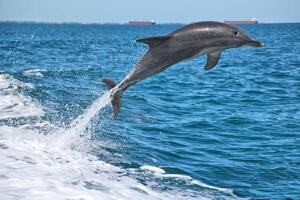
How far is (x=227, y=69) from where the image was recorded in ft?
108

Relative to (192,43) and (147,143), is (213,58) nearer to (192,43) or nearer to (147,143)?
(192,43)

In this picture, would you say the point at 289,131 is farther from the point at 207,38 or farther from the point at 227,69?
the point at 227,69

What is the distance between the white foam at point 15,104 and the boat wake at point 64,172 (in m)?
1.02

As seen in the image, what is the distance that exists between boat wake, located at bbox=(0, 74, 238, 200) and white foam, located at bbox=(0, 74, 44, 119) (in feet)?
3.35

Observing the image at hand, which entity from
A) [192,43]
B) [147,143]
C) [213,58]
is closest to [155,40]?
[192,43]

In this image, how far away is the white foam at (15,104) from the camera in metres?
13.0

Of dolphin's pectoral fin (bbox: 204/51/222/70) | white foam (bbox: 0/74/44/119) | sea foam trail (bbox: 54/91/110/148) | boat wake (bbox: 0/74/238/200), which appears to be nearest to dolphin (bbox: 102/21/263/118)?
dolphin's pectoral fin (bbox: 204/51/222/70)

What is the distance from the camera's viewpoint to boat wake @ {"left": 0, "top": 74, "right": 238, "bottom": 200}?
7.55m

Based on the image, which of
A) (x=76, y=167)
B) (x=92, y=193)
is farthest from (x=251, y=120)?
(x=92, y=193)

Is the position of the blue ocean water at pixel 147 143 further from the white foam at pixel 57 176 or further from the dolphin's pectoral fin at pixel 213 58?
the dolphin's pectoral fin at pixel 213 58

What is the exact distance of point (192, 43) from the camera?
23.1 ft

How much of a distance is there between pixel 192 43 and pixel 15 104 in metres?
8.50

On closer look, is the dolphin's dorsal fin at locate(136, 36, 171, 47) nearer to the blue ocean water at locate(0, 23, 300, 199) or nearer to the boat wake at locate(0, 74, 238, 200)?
the boat wake at locate(0, 74, 238, 200)

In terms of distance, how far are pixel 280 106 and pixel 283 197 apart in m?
9.24
